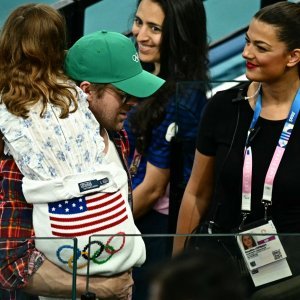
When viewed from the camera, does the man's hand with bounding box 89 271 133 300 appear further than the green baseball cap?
No

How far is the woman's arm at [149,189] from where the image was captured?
12.0ft

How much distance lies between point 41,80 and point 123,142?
1.45 ft

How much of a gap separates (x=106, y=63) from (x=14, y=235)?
1.90 ft

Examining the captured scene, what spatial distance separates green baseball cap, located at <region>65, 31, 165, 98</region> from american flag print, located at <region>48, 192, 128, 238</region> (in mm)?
370

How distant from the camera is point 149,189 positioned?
369 cm

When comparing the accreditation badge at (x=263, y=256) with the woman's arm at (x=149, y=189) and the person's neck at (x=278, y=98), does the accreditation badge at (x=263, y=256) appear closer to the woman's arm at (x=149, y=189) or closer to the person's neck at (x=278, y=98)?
the person's neck at (x=278, y=98)

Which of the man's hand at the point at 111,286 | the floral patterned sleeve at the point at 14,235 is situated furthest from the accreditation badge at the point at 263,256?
the floral patterned sleeve at the point at 14,235

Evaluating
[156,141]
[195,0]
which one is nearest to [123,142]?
[156,141]

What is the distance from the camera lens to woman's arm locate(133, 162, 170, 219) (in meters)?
3.67

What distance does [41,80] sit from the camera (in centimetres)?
251

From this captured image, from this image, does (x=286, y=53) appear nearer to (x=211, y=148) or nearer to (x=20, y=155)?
(x=211, y=148)

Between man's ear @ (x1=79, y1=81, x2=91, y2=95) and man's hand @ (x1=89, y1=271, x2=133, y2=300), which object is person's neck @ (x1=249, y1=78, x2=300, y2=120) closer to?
man's ear @ (x1=79, y1=81, x2=91, y2=95)

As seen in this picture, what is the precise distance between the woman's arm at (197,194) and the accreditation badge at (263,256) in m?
0.53

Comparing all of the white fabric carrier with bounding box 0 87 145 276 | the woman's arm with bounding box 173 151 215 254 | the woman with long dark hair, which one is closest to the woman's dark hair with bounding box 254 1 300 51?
the woman's arm with bounding box 173 151 215 254
